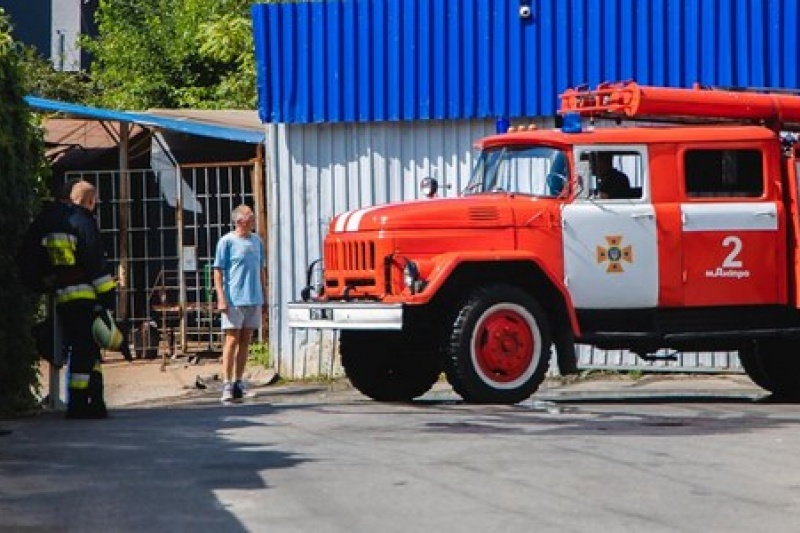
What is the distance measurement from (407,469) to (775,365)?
24.1 ft

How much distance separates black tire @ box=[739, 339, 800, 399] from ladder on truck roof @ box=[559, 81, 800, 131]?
195cm

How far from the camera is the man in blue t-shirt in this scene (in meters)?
18.0

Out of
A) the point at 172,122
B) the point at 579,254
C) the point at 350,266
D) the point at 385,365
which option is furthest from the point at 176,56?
the point at 579,254

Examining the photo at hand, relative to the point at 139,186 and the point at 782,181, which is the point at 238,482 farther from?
the point at 139,186

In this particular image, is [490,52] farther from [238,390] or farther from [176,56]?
[176,56]

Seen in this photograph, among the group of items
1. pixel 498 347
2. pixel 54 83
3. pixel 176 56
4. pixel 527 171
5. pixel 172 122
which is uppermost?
pixel 176 56

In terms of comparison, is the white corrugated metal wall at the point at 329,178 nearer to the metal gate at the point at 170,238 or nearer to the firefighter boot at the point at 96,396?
the metal gate at the point at 170,238

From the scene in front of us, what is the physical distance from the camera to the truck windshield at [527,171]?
1691cm

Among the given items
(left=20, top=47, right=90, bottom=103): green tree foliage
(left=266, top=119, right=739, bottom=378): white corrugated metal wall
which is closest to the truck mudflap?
(left=266, top=119, right=739, bottom=378): white corrugated metal wall

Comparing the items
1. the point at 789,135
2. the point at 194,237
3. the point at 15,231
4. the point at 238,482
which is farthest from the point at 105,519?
the point at 194,237

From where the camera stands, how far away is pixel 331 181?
2106 cm

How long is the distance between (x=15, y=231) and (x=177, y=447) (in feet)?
13.2

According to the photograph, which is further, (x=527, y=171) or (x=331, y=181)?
(x=331, y=181)

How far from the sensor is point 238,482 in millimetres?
11008
